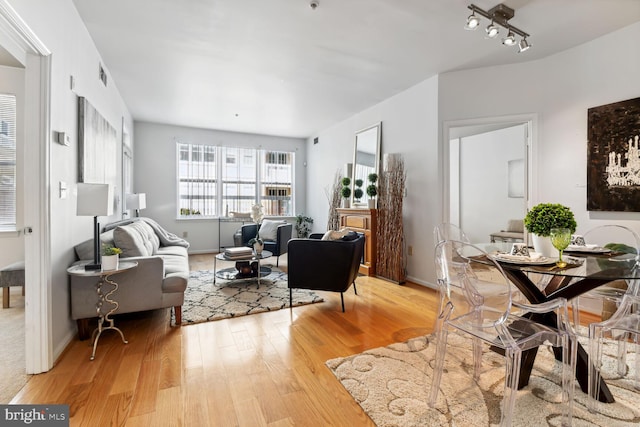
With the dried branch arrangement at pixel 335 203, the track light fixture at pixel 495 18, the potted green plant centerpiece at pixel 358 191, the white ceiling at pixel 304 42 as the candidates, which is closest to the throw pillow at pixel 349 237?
the potted green plant centerpiece at pixel 358 191

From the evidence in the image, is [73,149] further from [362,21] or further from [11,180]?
[362,21]

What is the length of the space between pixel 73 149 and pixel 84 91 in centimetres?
70

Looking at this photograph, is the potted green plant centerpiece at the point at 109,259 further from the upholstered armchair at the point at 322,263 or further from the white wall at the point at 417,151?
the white wall at the point at 417,151

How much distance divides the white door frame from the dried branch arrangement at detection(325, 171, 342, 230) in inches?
170

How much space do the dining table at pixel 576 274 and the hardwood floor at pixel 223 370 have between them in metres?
1.02

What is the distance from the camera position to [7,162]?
330cm

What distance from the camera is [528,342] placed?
1461 mm

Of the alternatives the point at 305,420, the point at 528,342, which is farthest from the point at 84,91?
the point at 528,342

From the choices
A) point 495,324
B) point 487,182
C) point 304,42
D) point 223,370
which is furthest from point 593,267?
point 487,182

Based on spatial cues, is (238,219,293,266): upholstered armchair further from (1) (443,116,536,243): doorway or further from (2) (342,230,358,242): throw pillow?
(1) (443,116,536,243): doorway

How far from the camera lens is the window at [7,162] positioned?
326cm

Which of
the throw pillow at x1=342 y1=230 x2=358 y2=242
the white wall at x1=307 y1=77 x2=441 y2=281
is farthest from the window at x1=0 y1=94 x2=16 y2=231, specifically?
the white wall at x1=307 y1=77 x2=441 y2=281

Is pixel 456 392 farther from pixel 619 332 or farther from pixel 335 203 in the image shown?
pixel 335 203

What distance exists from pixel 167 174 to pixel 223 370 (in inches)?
211
